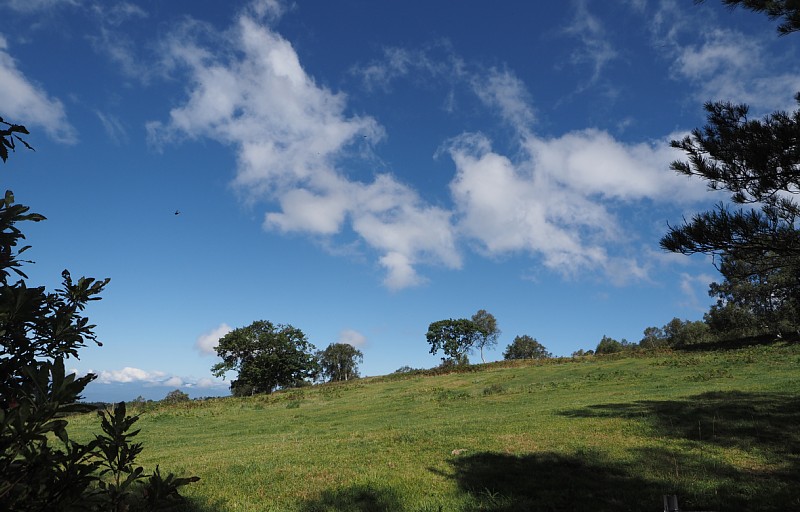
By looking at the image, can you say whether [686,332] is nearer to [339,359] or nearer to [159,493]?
[339,359]

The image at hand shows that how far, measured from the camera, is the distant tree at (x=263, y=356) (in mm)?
65438

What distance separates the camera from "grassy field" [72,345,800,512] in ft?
26.2

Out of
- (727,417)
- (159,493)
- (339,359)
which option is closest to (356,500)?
(159,493)

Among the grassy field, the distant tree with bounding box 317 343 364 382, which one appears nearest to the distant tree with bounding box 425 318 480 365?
the distant tree with bounding box 317 343 364 382

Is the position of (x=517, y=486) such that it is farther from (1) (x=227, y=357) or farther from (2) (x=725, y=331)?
(2) (x=725, y=331)

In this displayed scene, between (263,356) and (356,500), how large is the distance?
61.2 meters

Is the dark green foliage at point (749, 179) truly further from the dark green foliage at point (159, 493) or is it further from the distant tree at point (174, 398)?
the distant tree at point (174, 398)

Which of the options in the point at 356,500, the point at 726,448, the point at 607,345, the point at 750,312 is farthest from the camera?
the point at 607,345

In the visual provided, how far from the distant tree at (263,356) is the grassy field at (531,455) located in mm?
42371

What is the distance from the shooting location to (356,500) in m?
8.11

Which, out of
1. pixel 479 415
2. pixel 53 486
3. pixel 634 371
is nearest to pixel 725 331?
pixel 634 371

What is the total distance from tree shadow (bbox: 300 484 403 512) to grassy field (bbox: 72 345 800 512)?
4cm

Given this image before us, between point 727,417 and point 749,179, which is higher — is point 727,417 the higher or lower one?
the lower one

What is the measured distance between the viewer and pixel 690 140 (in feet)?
37.5
